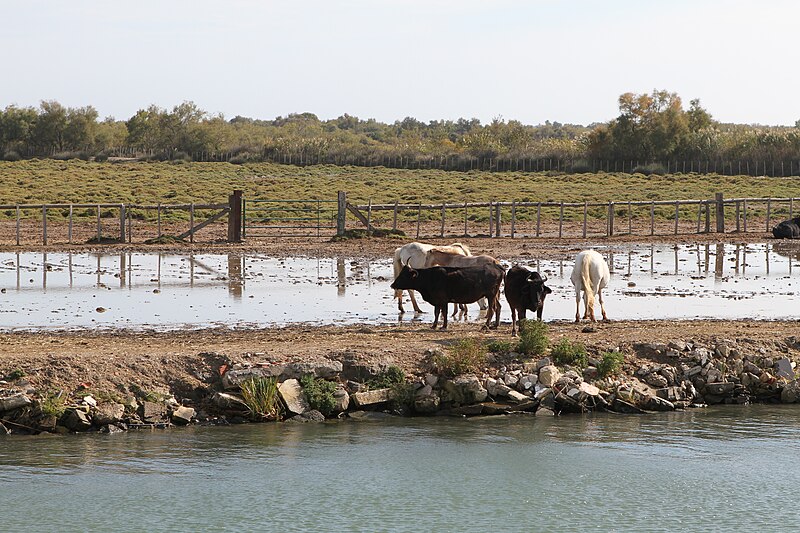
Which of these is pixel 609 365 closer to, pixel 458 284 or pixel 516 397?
pixel 516 397

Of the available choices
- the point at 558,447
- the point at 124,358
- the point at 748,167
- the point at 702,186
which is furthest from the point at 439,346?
the point at 748,167

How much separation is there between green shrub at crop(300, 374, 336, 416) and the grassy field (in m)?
31.1

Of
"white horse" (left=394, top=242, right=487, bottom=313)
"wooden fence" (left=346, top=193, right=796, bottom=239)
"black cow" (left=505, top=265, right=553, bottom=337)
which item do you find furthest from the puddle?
"wooden fence" (left=346, top=193, right=796, bottom=239)

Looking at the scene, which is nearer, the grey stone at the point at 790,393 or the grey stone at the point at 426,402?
the grey stone at the point at 426,402

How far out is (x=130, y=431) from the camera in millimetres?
12969

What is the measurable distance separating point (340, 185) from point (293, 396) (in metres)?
46.0

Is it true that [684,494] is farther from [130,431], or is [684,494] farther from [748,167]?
[748,167]

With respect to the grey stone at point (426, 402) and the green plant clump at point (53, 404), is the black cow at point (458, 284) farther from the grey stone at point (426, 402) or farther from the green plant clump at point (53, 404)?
the green plant clump at point (53, 404)

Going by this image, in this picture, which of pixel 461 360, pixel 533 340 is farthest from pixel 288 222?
pixel 461 360

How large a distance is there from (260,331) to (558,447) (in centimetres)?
536

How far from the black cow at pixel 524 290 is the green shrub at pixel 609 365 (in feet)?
6.96

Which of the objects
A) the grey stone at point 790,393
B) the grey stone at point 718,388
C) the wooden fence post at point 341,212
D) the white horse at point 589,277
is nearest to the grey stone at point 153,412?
the grey stone at point 718,388

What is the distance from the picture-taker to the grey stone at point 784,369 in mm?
15070

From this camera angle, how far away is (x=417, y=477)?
40.0ft
